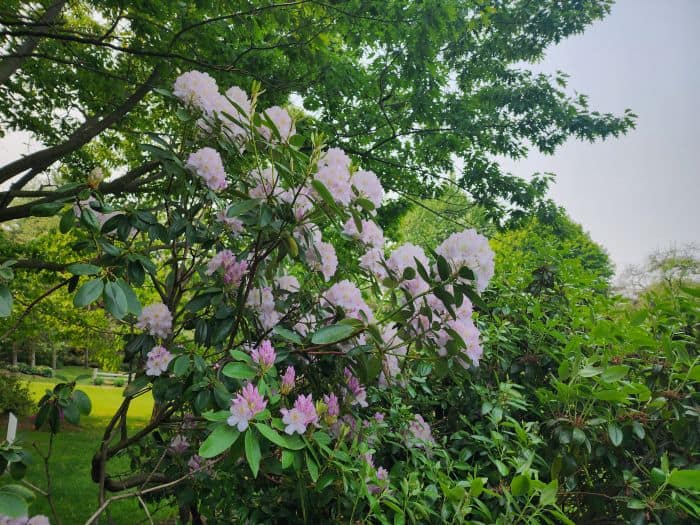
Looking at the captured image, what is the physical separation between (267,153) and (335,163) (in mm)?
221

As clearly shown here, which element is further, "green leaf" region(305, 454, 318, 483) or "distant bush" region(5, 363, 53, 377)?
"distant bush" region(5, 363, 53, 377)

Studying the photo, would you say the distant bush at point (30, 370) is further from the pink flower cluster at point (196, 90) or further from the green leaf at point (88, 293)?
the pink flower cluster at point (196, 90)

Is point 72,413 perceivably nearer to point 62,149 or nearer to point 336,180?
point 336,180

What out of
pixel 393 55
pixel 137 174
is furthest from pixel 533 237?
pixel 137 174

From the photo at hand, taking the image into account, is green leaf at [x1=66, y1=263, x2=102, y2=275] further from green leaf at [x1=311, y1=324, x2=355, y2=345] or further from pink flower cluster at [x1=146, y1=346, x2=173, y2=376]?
green leaf at [x1=311, y1=324, x2=355, y2=345]

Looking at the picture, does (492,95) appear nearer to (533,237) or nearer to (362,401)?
(533,237)

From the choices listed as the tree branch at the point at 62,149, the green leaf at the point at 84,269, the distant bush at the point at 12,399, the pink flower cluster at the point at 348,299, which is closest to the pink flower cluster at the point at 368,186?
the pink flower cluster at the point at 348,299

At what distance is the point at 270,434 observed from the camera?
0.99 meters

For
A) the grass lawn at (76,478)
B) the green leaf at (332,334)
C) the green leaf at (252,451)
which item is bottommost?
the grass lawn at (76,478)

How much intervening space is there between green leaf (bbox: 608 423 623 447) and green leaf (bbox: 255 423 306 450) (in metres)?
1.00

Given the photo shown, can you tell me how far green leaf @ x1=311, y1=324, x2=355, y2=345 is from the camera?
4.00ft

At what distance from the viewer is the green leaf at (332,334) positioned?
1.22 meters

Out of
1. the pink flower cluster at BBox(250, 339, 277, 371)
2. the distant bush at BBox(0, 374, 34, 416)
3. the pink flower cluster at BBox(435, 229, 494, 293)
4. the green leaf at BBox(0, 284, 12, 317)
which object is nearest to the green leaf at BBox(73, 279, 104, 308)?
the green leaf at BBox(0, 284, 12, 317)

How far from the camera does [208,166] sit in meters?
1.42
